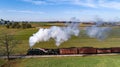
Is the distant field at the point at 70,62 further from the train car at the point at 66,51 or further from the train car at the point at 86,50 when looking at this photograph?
the train car at the point at 86,50

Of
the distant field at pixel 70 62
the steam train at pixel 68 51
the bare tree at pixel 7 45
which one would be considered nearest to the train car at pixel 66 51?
the steam train at pixel 68 51

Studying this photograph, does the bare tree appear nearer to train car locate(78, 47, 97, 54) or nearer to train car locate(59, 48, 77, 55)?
train car locate(59, 48, 77, 55)

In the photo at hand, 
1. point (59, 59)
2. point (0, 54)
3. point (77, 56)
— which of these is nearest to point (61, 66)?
point (59, 59)

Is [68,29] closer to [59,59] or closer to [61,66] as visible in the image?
[59,59]

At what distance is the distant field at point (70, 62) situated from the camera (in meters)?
54.2

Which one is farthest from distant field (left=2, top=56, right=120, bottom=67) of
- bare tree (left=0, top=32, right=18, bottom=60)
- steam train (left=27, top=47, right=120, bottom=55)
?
bare tree (left=0, top=32, right=18, bottom=60)

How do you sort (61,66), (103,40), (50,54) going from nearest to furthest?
1. (61,66)
2. (50,54)
3. (103,40)

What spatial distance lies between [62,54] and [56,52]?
64.2 inches

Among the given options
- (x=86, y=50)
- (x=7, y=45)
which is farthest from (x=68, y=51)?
(x=7, y=45)

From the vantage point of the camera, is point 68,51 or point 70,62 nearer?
point 70,62

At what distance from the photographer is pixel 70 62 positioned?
183 feet

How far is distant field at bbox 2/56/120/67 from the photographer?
54.2 m

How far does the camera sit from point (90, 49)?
65312 mm

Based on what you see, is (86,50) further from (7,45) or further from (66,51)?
(7,45)
